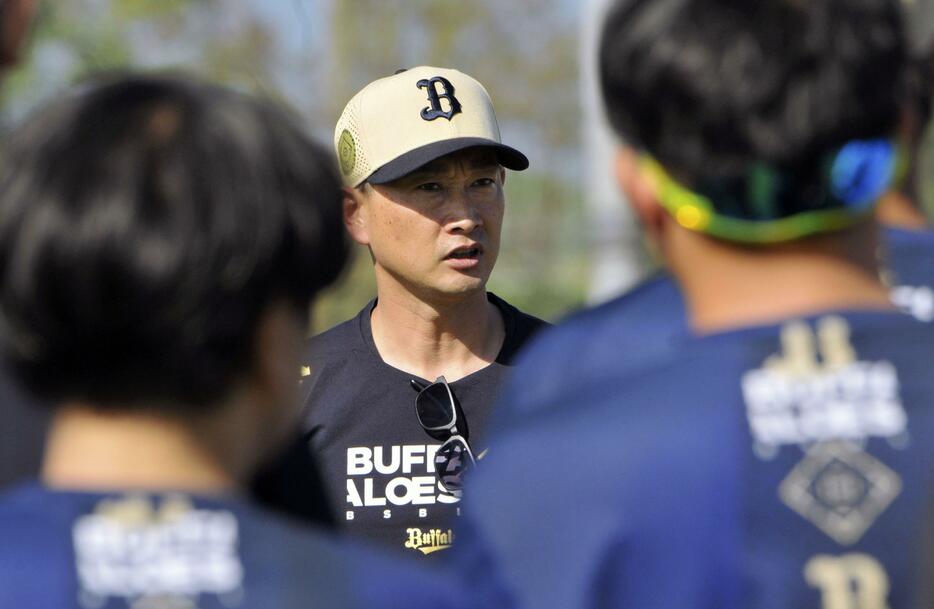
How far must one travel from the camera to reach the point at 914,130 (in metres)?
2.10

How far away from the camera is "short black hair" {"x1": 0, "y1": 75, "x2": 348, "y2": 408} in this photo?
62.3 inches

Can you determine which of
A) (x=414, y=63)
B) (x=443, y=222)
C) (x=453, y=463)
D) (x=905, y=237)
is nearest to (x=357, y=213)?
(x=443, y=222)

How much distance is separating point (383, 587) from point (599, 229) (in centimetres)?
635

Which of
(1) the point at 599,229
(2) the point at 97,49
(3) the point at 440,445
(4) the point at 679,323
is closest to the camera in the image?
(4) the point at 679,323

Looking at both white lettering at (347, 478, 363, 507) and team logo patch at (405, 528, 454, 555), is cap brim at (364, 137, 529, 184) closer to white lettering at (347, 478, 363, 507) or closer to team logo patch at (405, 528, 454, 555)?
white lettering at (347, 478, 363, 507)

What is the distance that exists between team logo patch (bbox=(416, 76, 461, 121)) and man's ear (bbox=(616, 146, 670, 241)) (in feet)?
7.72

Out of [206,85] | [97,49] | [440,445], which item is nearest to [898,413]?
[206,85]

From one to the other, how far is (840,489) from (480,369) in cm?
251

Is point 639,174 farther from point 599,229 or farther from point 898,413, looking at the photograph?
point 599,229

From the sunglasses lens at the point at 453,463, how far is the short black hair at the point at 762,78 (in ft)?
7.36

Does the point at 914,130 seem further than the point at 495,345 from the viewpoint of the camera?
No

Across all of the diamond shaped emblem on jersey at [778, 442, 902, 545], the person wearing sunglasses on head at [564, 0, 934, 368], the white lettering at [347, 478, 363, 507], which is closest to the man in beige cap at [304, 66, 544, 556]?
the white lettering at [347, 478, 363, 507]

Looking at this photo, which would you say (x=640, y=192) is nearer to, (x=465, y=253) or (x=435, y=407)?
(x=435, y=407)

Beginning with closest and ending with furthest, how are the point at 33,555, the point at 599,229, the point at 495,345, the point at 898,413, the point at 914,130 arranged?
the point at 33,555 → the point at 898,413 → the point at 914,130 → the point at 495,345 → the point at 599,229
